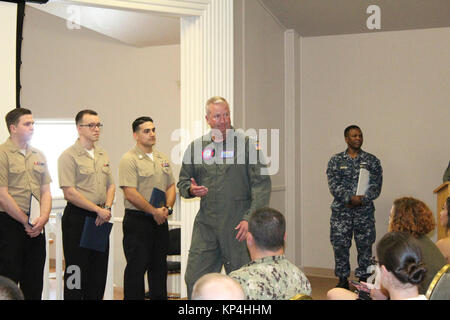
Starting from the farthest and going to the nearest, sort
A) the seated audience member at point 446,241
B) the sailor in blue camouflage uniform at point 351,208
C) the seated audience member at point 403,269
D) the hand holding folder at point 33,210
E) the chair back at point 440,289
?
the sailor in blue camouflage uniform at point 351,208, the hand holding folder at point 33,210, the seated audience member at point 446,241, the chair back at point 440,289, the seated audience member at point 403,269

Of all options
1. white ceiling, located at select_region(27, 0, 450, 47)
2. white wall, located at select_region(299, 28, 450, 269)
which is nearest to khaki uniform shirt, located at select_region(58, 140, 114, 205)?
white ceiling, located at select_region(27, 0, 450, 47)

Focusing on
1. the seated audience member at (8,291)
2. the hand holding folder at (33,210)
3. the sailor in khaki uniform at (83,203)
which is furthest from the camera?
the sailor in khaki uniform at (83,203)

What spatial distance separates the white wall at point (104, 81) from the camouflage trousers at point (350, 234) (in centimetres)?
309

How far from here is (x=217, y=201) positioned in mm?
3562

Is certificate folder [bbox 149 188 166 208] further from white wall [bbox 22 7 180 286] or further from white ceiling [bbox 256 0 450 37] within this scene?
white wall [bbox 22 7 180 286]

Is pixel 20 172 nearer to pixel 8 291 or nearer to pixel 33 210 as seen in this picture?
pixel 33 210

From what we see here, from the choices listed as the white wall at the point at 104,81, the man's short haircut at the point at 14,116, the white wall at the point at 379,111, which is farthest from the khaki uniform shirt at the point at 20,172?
the white wall at the point at 379,111

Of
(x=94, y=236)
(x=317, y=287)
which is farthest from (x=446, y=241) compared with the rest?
(x=317, y=287)

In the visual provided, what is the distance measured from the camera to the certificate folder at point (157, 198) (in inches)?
167

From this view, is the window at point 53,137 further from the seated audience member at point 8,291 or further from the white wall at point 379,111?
the seated audience member at point 8,291

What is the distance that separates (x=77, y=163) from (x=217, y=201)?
1073mm

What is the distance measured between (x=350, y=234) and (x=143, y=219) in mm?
2587

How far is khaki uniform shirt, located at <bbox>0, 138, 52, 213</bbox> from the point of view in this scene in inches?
141
